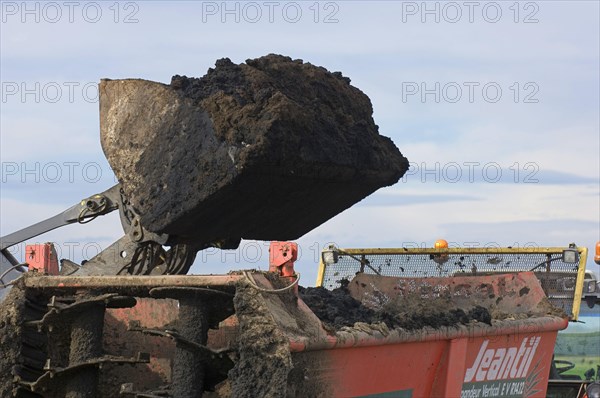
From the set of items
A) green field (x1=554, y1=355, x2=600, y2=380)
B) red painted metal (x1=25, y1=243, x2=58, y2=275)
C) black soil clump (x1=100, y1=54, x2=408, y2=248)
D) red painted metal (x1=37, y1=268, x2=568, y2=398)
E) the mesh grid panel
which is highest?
black soil clump (x1=100, y1=54, x2=408, y2=248)

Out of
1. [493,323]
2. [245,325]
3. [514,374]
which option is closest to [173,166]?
[245,325]

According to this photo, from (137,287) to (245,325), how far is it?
0.62 meters

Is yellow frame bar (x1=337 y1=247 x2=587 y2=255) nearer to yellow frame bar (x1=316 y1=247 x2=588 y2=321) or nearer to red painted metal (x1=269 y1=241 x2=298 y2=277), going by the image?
yellow frame bar (x1=316 y1=247 x2=588 y2=321)

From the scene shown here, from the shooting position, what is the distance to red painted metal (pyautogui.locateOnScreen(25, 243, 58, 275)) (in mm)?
5957

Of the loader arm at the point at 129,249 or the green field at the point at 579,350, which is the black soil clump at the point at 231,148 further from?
the green field at the point at 579,350

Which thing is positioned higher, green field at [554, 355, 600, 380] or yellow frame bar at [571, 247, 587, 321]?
yellow frame bar at [571, 247, 587, 321]

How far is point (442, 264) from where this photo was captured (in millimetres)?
8938

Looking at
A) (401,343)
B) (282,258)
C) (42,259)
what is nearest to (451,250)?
(401,343)

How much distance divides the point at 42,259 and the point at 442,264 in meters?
3.75

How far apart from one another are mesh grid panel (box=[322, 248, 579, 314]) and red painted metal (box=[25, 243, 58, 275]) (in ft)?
10.5

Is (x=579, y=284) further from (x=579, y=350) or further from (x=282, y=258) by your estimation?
(x=282, y=258)

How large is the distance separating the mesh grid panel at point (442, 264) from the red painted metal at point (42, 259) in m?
3.20

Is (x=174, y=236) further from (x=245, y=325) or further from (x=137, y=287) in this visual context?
(x=245, y=325)

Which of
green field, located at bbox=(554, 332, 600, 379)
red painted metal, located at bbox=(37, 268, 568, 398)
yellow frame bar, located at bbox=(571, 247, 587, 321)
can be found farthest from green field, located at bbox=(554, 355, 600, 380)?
red painted metal, located at bbox=(37, 268, 568, 398)
